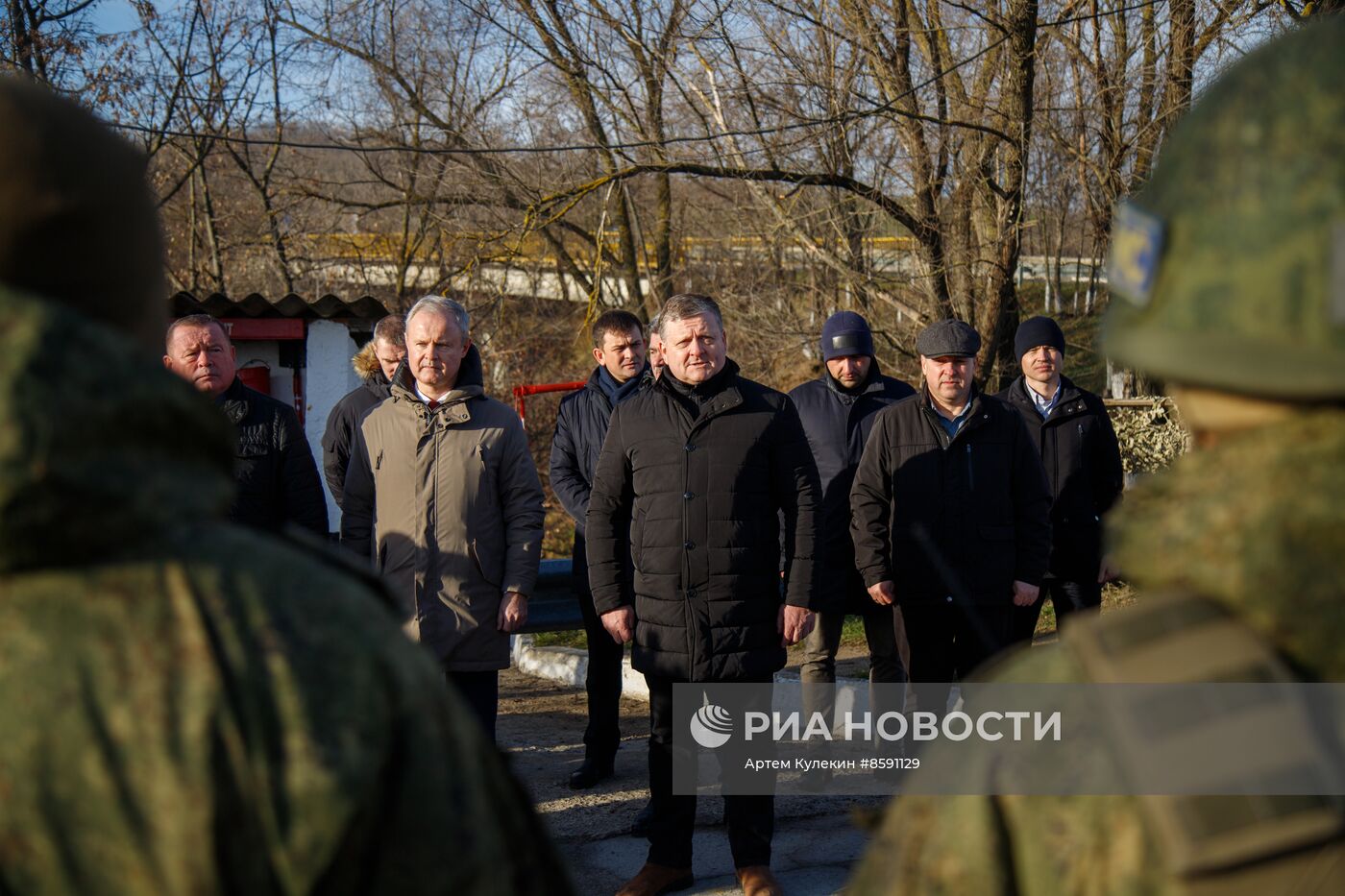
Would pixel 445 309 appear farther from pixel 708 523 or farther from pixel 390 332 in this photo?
pixel 390 332

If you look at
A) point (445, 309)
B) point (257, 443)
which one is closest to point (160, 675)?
point (445, 309)

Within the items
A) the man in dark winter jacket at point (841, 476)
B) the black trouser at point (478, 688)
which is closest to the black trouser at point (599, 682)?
the man in dark winter jacket at point (841, 476)

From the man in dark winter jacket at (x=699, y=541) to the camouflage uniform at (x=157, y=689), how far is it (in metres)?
3.49

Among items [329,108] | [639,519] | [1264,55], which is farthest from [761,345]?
[1264,55]

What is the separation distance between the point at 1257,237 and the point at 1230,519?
0.76 ft

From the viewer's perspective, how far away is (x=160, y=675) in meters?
1.13

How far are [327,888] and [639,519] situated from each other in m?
3.70

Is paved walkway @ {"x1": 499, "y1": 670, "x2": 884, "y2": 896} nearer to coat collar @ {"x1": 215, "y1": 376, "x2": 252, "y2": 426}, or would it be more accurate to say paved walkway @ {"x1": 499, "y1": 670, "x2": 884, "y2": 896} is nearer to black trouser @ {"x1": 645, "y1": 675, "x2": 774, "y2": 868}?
black trouser @ {"x1": 645, "y1": 675, "x2": 774, "y2": 868}

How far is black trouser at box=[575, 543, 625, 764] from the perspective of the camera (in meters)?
6.07

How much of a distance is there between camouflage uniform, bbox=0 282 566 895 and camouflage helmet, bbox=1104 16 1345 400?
793 mm

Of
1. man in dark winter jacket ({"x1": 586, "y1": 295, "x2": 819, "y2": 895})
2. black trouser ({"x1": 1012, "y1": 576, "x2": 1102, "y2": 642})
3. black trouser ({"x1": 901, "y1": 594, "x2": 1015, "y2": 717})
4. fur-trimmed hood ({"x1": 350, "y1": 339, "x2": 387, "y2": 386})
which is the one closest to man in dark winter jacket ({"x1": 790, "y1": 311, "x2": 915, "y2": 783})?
black trouser ({"x1": 901, "y1": 594, "x2": 1015, "y2": 717})

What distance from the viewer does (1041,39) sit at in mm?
11227

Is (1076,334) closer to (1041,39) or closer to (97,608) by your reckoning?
(1041,39)

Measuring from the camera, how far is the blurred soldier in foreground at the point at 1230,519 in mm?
961
